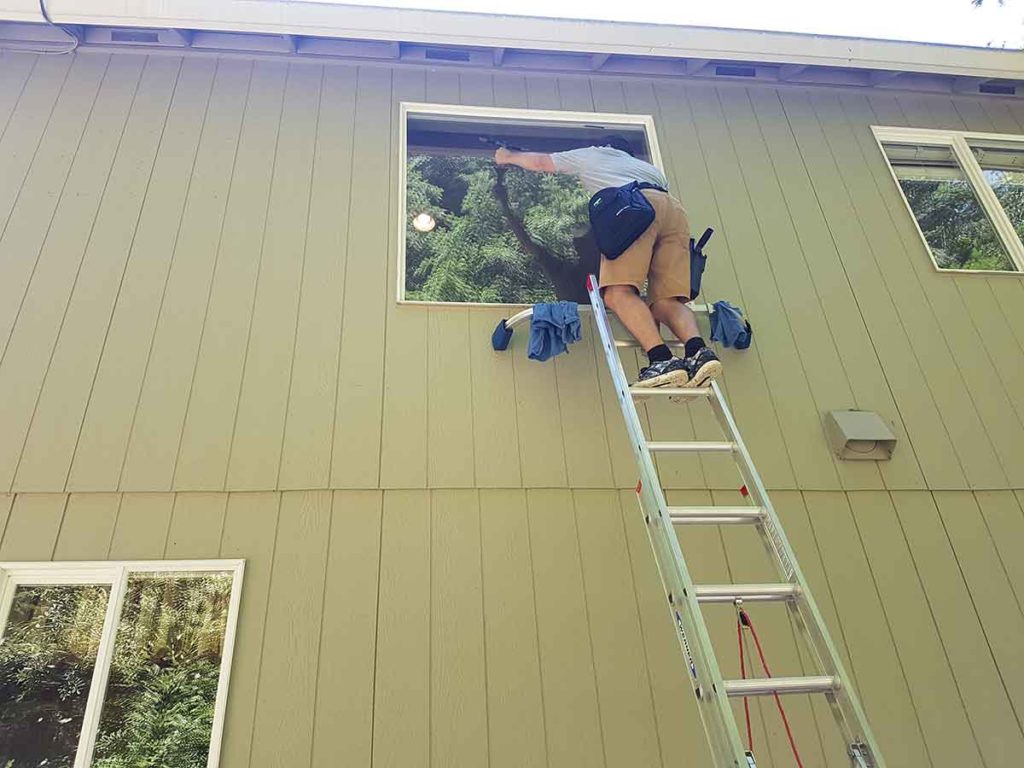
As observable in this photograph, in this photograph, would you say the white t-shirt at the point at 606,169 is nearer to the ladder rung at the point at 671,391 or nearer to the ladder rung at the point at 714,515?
the ladder rung at the point at 671,391

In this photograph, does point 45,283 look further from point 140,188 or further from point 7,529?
point 7,529

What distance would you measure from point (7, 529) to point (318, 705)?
1.31m

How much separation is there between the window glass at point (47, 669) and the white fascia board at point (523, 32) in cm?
284

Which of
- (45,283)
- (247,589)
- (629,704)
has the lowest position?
(629,704)

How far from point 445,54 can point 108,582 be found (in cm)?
316

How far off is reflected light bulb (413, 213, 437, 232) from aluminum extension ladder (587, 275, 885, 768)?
1.43 meters

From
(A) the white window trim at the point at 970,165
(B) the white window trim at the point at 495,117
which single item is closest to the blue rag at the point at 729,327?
(B) the white window trim at the point at 495,117

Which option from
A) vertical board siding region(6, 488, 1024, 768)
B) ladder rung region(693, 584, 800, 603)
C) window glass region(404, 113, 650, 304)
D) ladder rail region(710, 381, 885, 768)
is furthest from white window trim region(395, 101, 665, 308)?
ladder rung region(693, 584, 800, 603)

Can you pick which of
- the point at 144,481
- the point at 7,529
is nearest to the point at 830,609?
the point at 144,481

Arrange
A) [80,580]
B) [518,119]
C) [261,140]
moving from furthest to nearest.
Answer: [518,119], [261,140], [80,580]

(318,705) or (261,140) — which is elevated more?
(261,140)

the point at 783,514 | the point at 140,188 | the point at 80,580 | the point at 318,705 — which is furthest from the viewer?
the point at 140,188

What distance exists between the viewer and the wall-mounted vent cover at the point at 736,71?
4117 millimetres

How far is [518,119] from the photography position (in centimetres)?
373
